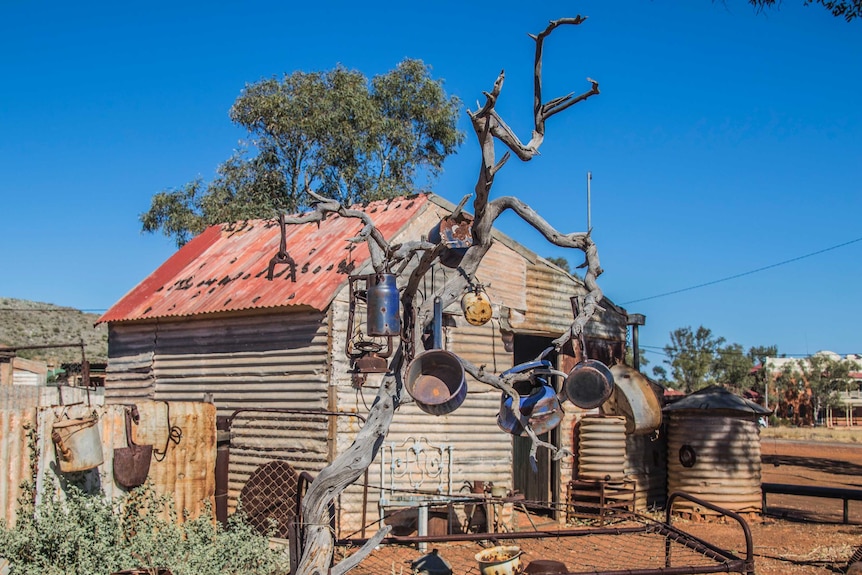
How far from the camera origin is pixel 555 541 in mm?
13508

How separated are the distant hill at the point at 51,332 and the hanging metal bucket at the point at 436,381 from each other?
39296mm

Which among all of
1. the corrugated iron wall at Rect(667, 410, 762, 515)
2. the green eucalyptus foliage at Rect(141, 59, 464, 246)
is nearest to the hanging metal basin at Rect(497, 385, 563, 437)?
the corrugated iron wall at Rect(667, 410, 762, 515)

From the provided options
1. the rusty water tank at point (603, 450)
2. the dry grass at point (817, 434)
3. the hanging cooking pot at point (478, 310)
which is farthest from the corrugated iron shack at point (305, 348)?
the dry grass at point (817, 434)

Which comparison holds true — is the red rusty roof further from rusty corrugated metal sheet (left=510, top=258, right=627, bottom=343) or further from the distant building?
the distant building

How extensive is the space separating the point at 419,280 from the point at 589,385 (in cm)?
201

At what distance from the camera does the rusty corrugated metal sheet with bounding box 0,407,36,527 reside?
30.2 ft

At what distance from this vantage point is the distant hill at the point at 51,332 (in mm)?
46047

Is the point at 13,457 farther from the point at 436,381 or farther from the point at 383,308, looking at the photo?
the point at 436,381

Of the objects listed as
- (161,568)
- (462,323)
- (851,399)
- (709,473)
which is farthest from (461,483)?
(851,399)

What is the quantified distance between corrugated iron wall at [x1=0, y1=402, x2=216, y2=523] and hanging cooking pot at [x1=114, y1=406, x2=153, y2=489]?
0.07 metres

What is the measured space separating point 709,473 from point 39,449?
12.1 m

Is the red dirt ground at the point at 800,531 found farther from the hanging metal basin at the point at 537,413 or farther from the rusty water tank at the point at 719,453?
the hanging metal basin at the point at 537,413

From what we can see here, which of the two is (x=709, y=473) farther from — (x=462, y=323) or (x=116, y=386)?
(x=116, y=386)

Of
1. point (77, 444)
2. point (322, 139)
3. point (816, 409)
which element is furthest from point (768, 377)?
point (77, 444)
